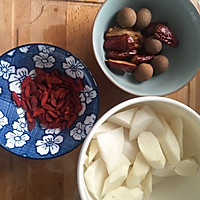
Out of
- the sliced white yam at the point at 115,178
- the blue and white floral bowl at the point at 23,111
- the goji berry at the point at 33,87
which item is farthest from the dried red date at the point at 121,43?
the sliced white yam at the point at 115,178

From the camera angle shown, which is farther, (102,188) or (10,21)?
(10,21)

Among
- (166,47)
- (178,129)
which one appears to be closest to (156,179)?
(178,129)

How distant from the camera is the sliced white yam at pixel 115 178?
875 mm

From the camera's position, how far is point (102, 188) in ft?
2.91

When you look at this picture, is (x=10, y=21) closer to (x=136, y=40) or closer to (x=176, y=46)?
(x=136, y=40)

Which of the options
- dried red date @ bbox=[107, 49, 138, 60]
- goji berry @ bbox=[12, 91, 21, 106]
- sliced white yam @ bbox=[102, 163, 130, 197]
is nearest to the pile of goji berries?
goji berry @ bbox=[12, 91, 21, 106]

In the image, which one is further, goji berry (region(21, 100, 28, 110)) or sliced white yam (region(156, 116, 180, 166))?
goji berry (region(21, 100, 28, 110))

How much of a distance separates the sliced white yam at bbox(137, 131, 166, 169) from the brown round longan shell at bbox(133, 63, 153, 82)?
0.17m

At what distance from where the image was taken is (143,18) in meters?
1.05

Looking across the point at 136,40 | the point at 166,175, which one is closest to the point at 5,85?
the point at 136,40

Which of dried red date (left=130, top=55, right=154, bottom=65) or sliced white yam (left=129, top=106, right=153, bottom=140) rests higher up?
dried red date (left=130, top=55, right=154, bottom=65)

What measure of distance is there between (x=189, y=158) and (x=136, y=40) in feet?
1.11

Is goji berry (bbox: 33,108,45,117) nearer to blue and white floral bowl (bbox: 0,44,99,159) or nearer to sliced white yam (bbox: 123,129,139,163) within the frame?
blue and white floral bowl (bbox: 0,44,99,159)

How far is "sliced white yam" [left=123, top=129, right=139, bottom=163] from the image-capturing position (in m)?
0.92
